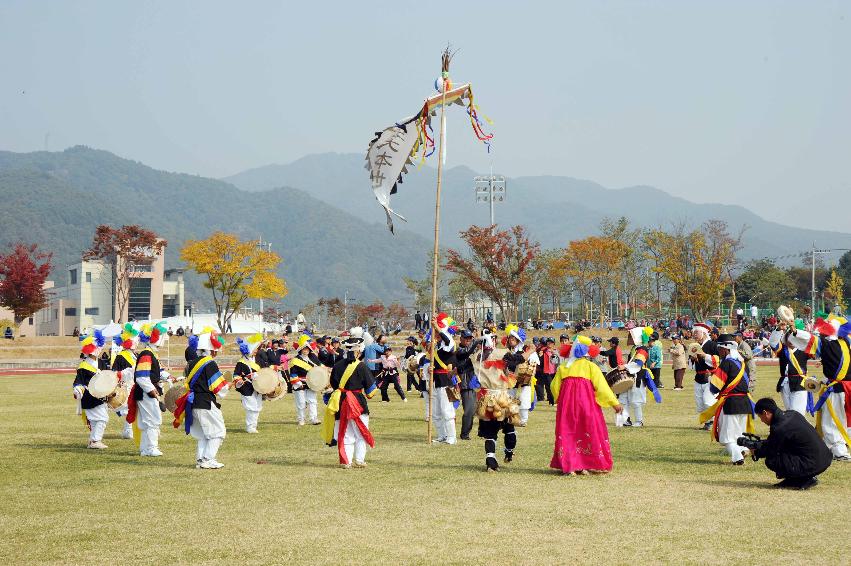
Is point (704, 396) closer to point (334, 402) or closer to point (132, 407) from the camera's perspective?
point (334, 402)

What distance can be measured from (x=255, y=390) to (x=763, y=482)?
9.73 meters

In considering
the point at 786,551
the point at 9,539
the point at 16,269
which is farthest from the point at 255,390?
the point at 16,269

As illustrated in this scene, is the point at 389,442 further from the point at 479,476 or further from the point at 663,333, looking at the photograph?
the point at 663,333

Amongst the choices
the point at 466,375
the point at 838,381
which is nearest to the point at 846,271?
the point at 466,375

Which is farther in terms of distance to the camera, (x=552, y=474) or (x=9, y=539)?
(x=552, y=474)

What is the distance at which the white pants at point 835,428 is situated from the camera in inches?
534

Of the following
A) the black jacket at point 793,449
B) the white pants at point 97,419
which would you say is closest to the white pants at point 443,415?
the white pants at point 97,419

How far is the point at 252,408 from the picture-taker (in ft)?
62.1

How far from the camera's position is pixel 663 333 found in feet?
184

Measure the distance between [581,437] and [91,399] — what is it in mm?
8704

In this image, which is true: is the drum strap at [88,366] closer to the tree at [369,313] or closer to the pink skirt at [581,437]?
the pink skirt at [581,437]

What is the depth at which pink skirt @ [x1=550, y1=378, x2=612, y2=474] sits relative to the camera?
12555 mm

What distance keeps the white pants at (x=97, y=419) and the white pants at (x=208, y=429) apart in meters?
3.37

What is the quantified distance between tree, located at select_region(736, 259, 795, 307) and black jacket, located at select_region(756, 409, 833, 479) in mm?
75762
